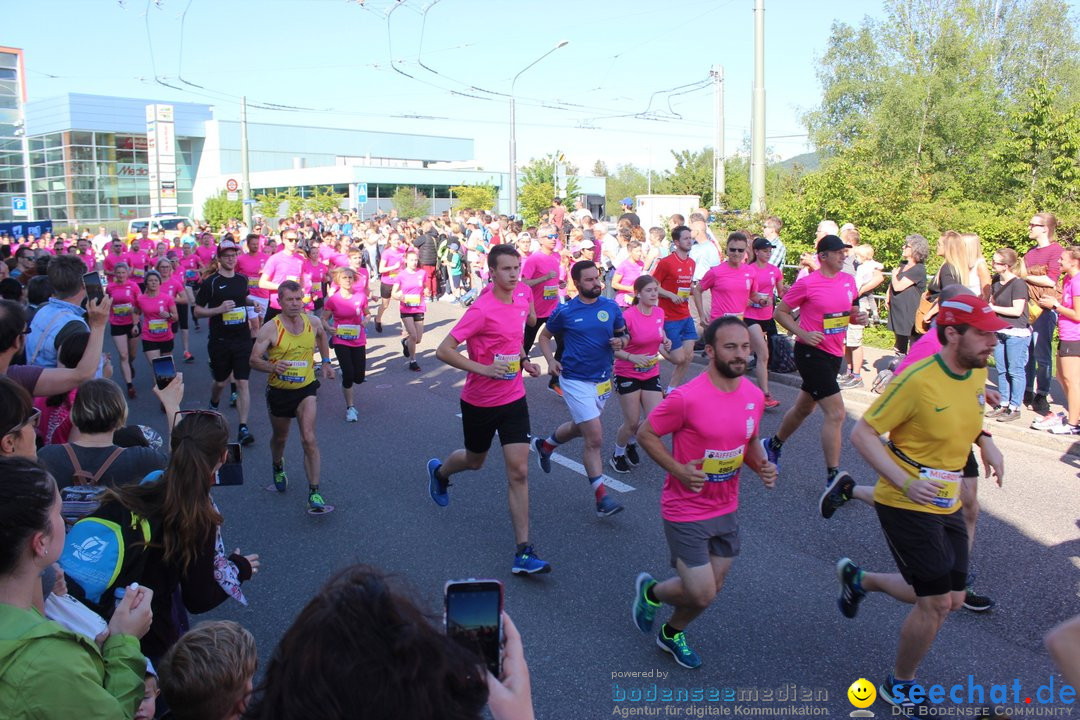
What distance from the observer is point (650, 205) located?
27.0 metres

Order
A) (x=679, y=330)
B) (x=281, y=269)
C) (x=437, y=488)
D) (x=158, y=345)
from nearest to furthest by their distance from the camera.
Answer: (x=437, y=488) → (x=679, y=330) → (x=281, y=269) → (x=158, y=345)

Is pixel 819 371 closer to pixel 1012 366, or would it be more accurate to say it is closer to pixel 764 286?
pixel 764 286

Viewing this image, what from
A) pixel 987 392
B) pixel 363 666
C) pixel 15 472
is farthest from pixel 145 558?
pixel 987 392

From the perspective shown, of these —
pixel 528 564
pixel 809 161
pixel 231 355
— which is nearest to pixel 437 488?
pixel 528 564

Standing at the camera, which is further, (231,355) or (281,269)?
(281,269)

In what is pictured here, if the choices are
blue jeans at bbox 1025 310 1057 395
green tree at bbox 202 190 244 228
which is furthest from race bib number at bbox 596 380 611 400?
green tree at bbox 202 190 244 228

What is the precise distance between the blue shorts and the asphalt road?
136 centimetres

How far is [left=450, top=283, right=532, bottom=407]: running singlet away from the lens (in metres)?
5.89

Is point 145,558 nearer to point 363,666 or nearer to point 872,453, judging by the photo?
point 363,666

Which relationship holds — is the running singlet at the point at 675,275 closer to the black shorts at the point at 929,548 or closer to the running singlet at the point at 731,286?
the running singlet at the point at 731,286

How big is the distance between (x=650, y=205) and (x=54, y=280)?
22653 millimetres

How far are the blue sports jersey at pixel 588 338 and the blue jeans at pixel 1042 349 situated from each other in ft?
18.4

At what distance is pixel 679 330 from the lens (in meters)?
9.57

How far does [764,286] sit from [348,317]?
5.00m
